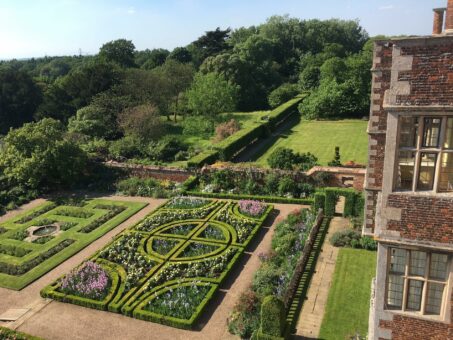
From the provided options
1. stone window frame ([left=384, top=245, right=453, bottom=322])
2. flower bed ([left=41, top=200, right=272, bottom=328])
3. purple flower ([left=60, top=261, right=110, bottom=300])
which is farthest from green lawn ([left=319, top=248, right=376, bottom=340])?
purple flower ([left=60, top=261, right=110, bottom=300])

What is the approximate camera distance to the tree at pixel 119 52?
79438mm

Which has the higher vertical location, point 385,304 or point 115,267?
point 385,304

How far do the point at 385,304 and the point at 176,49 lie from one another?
272 feet

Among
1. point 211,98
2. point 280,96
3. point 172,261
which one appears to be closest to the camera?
point 172,261

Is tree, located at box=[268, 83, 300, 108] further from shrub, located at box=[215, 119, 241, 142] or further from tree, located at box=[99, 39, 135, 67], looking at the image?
tree, located at box=[99, 39, 135, 67]

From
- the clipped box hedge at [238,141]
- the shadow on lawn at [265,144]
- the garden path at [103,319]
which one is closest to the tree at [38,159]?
the clipped box hedge at [238,141]

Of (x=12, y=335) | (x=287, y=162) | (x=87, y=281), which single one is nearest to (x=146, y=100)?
(x=287, y=162)

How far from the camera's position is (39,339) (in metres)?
15.9

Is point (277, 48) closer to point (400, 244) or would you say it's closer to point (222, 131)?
point (222, 131)

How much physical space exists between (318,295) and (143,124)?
2943 centimetres

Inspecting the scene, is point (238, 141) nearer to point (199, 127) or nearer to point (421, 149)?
point (199, 127)

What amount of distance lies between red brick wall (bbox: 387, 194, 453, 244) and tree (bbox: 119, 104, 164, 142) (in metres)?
35.6

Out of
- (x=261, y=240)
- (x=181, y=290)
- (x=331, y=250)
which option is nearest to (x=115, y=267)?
(x=181, y=290)

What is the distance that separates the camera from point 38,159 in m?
31.7
